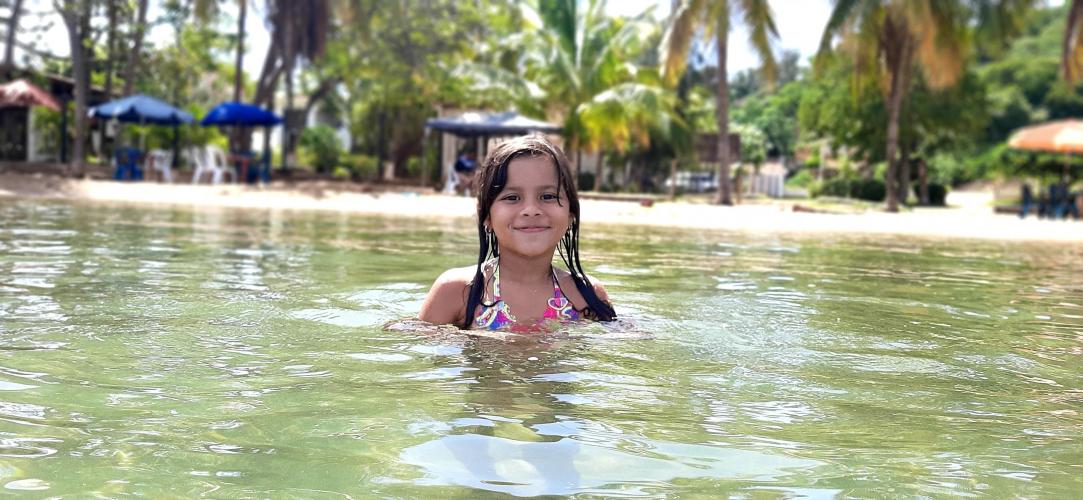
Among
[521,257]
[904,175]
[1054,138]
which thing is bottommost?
[521,257]

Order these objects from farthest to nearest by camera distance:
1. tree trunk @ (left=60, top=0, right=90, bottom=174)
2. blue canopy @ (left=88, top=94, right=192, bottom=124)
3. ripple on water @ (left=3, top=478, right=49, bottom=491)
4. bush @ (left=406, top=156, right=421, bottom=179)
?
bush @ (left=406, top=156, right=421, bottom=179)
tree trunk @ (left=60, top=0, right=90, bottom=174)
blue canopy @ (left=88, top=94, right=192, bottom=124)
ripple on water @ (left=3, top=478, right=49, bottom=491)

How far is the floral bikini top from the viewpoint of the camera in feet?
15.5

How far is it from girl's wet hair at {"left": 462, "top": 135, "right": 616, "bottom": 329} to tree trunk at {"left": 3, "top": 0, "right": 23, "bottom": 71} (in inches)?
1140

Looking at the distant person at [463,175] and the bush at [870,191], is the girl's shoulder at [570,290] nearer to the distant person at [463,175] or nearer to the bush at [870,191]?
the distant person at [463,175]

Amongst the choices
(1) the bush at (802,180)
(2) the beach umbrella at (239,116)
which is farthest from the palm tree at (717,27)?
(1) the bush at (802,180)

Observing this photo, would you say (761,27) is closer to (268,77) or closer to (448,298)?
(268,77)

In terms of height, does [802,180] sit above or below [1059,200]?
above

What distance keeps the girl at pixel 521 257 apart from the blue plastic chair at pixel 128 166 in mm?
25534

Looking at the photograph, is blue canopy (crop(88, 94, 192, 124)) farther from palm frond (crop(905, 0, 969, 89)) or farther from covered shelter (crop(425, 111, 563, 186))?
palm frond (crop(905, 0, 969, 89))

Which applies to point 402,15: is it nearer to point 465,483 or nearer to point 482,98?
point 482,98

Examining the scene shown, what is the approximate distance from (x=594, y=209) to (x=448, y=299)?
1871 cm

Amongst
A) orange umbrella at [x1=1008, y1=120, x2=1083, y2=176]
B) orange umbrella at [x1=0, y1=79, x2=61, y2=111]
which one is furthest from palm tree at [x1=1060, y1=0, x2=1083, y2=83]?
orange umbrella at [x1=0, y1=79, x2=61, y2=111]

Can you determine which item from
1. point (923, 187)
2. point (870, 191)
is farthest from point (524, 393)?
point (870, 191)

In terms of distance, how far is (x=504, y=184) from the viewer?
4.53 m
